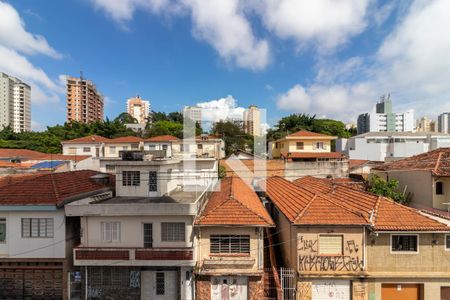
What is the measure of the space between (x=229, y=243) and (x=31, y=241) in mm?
9830

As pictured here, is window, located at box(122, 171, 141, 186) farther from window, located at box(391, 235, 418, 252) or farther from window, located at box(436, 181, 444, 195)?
window, located at box(436, 181, 444, 195)

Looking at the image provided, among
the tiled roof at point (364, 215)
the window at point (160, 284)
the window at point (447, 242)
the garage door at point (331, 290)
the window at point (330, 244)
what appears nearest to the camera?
the tiled roof at point (364, 215)

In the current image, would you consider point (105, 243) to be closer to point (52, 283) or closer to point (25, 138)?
point (52, 283)

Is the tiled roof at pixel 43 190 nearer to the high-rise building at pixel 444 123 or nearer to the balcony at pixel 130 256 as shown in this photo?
the balcony at pixel 130 256

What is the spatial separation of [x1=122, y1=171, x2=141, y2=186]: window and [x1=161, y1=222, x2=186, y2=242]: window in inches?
160

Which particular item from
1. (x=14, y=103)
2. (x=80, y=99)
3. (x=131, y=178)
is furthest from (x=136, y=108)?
(x=131, y=178)

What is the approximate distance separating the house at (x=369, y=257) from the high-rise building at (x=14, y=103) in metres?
129

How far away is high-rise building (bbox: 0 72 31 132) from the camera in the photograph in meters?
107

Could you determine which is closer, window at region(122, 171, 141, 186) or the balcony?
the balcony

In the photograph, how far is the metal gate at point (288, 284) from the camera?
1302 cm

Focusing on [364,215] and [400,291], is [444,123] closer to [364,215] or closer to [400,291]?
Result: [400,291]

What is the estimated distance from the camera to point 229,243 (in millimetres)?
13500

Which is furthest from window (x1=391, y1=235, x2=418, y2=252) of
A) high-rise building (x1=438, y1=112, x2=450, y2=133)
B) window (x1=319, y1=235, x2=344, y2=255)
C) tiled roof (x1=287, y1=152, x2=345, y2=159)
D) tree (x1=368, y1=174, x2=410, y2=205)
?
high-rise building (x1=438, y1=112, x2=450, y2=133)

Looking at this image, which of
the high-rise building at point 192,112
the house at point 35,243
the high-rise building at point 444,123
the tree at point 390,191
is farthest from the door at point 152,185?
the high-rise building at point 444,123
